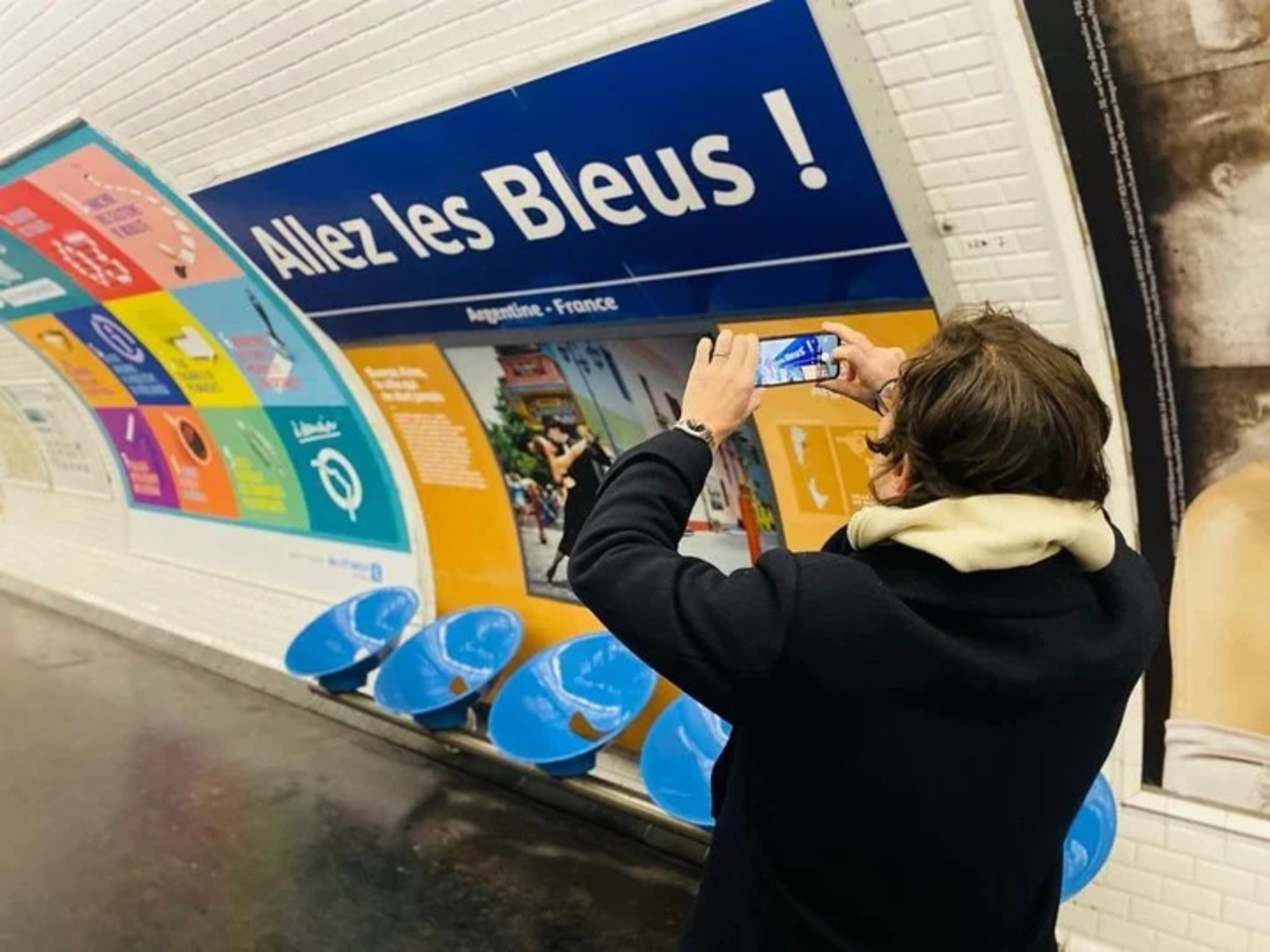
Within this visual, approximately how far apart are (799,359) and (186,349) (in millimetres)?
4135

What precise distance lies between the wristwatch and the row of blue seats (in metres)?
1.60

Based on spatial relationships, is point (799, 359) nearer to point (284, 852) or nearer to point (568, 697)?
point (568, 697)

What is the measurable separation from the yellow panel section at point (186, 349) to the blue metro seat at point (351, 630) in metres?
1.19

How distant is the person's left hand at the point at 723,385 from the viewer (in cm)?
122

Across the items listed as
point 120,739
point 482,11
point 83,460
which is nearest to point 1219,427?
point 482,11

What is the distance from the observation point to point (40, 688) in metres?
5.53

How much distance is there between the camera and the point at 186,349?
473 centimetres

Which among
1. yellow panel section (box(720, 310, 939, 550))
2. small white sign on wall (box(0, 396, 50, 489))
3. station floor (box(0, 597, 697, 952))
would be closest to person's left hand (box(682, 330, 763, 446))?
yellow panel section (box(720, 310, 939, 550))

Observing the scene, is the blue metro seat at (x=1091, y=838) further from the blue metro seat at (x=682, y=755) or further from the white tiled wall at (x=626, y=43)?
the blue metro seat at (x=682, y=755)

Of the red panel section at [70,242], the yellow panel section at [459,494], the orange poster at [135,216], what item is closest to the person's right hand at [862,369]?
the yellow panel section at [459,494]

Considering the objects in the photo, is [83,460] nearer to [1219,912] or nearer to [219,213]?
[219,213]

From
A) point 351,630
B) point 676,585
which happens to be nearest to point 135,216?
point 351,630

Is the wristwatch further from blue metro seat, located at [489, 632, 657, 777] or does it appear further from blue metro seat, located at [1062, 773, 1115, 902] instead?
blue metro seat, located at [489, 632, 657, 777]

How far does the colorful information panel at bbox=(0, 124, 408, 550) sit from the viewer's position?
3857 mm
